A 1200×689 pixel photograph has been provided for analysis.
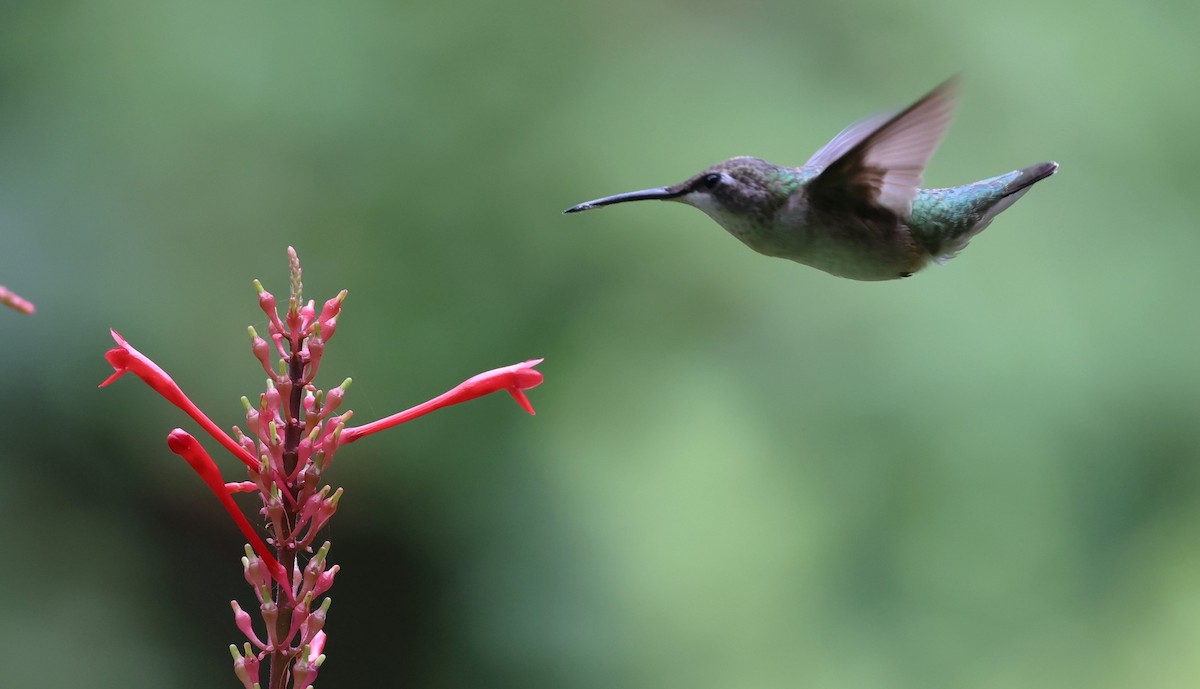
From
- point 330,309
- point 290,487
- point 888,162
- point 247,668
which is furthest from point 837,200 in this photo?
point 247,668

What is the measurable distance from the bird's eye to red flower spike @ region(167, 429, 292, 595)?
794mm

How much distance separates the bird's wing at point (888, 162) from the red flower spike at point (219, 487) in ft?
3.06

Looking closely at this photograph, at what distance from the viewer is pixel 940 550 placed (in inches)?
146

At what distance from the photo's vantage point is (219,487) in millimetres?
1444

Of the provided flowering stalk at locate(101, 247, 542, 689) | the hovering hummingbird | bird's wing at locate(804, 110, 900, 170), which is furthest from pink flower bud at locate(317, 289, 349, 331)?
bird's wing at locate(804, 110, 900, 170)

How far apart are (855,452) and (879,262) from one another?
2.09 metres

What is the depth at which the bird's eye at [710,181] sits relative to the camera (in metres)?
1.72

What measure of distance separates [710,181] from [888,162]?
0.89 feet

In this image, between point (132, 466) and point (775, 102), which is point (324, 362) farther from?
point (775, 102)

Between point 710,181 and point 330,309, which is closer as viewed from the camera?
point 330,309

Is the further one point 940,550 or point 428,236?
point 428,236

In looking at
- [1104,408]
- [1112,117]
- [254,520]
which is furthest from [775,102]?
[254,520]

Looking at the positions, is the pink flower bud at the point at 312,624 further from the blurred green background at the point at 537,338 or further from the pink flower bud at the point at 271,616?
the blurred green background at the point at 537,338

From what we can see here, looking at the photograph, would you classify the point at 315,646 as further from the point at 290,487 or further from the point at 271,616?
the point at 290,487
